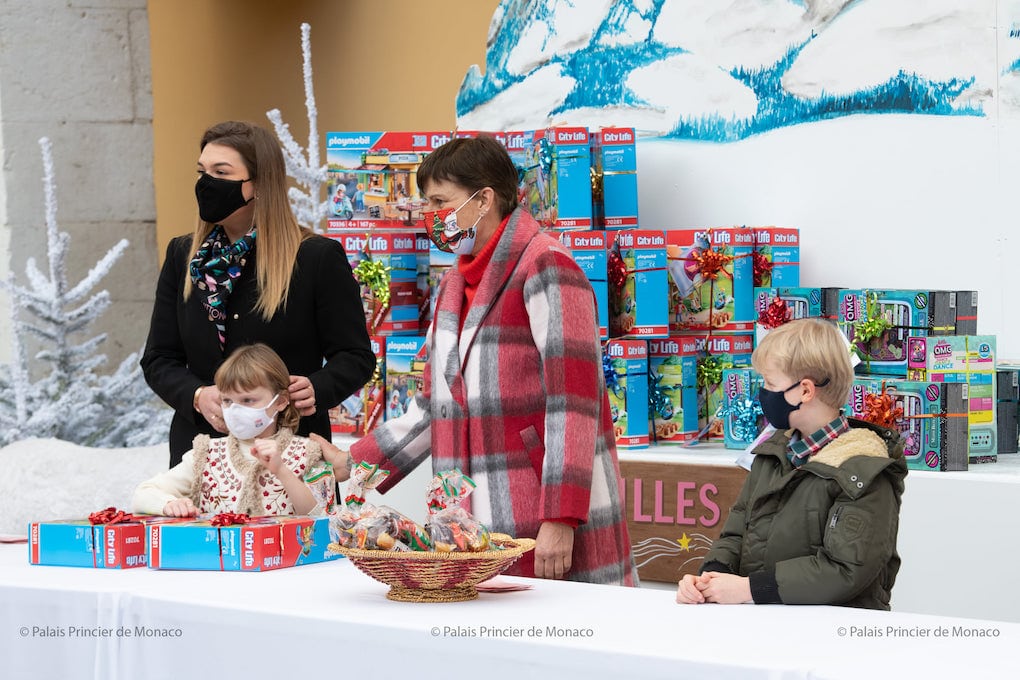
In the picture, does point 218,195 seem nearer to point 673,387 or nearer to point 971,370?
point 673,387

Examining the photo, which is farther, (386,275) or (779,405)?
(386,275)

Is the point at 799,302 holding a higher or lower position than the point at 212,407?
higher

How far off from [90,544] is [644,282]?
2.09 meters

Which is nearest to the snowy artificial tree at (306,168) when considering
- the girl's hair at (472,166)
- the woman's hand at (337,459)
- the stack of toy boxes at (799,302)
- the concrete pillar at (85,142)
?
the concrete pillar at (85,142)

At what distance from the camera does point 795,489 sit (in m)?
2.27

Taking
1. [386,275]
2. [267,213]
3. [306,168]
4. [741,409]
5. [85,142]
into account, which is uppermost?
[85,142]

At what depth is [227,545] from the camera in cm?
245

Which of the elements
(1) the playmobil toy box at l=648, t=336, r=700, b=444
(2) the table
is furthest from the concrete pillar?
(2) the table

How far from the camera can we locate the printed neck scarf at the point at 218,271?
2.98 meters

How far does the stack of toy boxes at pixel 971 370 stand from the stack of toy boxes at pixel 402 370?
5.29 ft

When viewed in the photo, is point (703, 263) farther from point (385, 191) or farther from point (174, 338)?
point (174, 338)

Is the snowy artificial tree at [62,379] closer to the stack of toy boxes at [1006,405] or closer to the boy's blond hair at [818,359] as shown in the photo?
the stack of toy boxes at [1006,405]

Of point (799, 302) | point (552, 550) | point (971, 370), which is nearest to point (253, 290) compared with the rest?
point (552, 550)

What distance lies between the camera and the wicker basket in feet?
6.72
